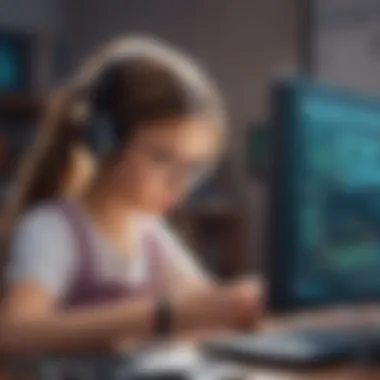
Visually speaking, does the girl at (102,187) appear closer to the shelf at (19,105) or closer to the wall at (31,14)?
the shelf at (19,105)

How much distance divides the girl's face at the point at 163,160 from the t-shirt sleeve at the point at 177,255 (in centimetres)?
5

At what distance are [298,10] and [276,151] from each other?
27.1 inches

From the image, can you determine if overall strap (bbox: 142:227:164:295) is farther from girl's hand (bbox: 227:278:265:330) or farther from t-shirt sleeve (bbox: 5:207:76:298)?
girl's hand (bbox: 227:278:265:330)

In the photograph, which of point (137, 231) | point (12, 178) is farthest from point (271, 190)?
point (12, 178)

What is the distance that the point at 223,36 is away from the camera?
161 cm

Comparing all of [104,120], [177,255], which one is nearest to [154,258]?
[177,255]

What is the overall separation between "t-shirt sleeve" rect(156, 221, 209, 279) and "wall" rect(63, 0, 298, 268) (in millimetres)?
109

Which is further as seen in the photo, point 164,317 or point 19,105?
point 19,105

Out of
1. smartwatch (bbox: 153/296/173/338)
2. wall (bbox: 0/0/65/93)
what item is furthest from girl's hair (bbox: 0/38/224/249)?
smartwatch (bbox: 153/296/173/338)

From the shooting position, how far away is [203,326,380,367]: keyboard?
1.05m

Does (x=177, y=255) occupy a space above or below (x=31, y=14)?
below

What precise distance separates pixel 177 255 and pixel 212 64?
1.03 ft

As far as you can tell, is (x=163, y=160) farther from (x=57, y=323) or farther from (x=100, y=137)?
(x=57, y=323)

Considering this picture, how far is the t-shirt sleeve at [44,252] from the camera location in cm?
132
